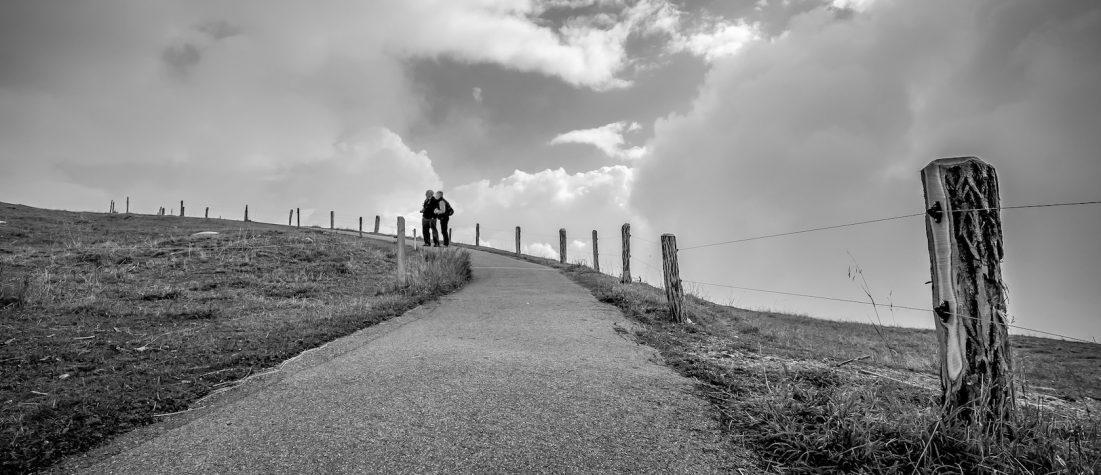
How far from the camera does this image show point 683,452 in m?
2.93

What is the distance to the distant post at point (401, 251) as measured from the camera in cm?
1009

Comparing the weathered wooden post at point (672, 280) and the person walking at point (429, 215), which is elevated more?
the person walking at point (429, 215)

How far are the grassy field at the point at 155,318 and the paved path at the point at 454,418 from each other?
565mm

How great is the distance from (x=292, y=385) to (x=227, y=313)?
4591 mm

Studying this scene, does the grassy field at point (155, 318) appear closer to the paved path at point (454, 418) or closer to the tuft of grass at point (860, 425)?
the paved path at point (454, 418)

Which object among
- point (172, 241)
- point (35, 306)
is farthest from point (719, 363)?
point (172, 241)

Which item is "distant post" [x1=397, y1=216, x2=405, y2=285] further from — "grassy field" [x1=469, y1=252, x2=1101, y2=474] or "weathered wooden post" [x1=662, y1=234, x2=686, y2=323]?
"grassy field" [x1=469, y1=252, x2=1101, y2=474]

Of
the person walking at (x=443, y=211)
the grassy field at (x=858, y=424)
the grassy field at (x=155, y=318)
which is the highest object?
the person walking at (x=443, y=211)

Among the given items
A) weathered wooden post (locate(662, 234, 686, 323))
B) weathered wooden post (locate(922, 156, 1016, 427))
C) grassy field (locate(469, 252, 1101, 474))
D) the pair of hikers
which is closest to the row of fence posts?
weathered wooden post (locate(922, 156, 1016, 427))

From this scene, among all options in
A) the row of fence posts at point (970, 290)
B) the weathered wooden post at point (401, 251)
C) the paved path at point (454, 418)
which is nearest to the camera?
the paved path at point (454, 418)

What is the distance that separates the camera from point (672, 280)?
8.05 meters

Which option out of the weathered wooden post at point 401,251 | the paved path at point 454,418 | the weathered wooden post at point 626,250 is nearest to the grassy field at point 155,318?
the weathered wooden post at point 401,251

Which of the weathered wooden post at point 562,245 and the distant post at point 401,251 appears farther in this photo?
the weathered wooden post at point 562,245

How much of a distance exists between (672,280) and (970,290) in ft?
16.6
